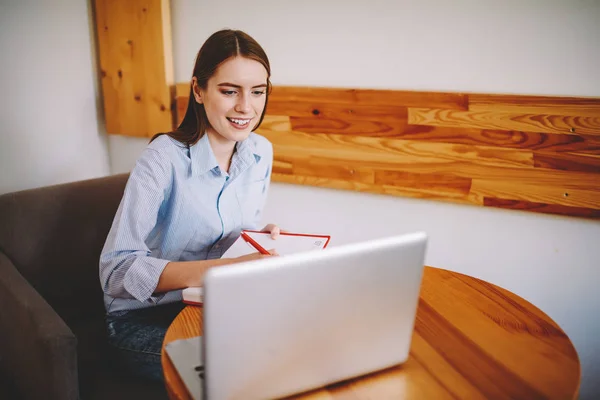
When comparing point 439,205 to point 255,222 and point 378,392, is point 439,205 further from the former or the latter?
point 378,392

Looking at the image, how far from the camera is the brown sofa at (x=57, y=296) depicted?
42.7 inches

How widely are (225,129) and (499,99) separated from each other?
3.39 feet

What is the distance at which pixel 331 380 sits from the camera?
837 mm

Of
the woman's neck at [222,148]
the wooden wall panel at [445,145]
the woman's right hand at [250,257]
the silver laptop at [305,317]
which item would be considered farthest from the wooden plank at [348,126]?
the silver laptop at [305,317]

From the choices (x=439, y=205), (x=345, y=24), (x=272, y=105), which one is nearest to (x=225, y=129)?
(x=272, y=105)

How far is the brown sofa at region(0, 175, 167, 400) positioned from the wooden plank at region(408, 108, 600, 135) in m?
1.19

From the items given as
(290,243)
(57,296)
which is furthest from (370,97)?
(57,296)

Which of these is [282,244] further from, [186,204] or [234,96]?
[234,96]

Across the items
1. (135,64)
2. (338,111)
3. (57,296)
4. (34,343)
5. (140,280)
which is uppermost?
(135,64)

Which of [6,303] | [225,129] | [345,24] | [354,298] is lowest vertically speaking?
[6,303]

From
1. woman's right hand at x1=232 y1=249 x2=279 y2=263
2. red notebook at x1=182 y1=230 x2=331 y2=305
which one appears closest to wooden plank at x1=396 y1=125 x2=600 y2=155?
red notebook at x1=182 y1=230 x2=331 y2=305

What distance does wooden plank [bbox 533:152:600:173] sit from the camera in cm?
169

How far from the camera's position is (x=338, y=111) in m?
2.00

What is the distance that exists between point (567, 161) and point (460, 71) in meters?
0.51
